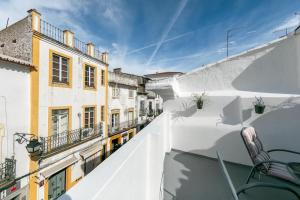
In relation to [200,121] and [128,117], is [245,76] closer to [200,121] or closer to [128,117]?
[200,121]

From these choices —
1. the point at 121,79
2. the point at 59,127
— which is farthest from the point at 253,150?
the point at 121,79

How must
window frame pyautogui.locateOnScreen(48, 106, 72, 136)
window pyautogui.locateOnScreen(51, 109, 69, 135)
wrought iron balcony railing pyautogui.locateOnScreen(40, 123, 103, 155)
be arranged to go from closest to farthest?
wrought iron balcony railing pyautogui.locateOnScreen(40, 123, 103, 155) → window frame pyautogui.locateOnScreen(48, 106, 72, 136) → window pyautogui.locateOnScreen(51, 109, 69, 135)

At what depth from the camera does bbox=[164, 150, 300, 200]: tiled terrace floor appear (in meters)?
2.27

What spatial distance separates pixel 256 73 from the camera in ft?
13.1

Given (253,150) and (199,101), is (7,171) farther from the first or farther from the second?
(253,150)

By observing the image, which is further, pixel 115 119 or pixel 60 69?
pixel 115 119

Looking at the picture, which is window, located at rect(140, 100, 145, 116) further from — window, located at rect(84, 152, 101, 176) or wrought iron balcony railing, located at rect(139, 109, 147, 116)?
window, located at rect(84, 152, 101, 176)

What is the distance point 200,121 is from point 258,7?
177 inches

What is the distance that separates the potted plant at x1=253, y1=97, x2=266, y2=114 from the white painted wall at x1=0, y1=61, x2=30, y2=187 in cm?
801

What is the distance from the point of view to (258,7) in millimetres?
5070

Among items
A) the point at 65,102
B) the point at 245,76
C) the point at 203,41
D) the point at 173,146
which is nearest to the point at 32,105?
the point at 65,102

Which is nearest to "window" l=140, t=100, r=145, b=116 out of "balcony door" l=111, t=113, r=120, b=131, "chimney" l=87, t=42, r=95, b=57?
"balcony door" l=111, t=113, r=120, b=131

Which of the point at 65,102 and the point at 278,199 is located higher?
the point at 65,102

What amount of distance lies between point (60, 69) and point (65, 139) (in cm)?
367
